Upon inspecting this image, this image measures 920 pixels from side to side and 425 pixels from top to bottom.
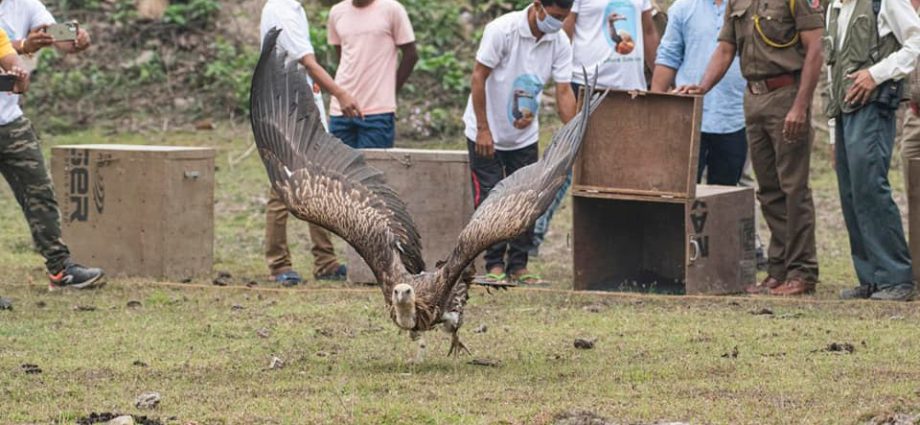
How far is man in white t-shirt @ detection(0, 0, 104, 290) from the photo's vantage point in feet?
31.5

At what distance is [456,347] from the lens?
7.73 meters

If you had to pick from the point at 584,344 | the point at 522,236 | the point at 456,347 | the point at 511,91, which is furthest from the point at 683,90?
the point at 456,347

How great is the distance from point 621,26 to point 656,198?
1710 millimetres

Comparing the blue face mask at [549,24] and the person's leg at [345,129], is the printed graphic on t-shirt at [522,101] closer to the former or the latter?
the blue face mask at [549,24]

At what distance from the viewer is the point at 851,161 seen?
9336 mm

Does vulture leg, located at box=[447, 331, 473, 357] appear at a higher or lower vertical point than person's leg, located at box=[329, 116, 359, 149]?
lower

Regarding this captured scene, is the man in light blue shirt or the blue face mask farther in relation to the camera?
the man in light blue shirt

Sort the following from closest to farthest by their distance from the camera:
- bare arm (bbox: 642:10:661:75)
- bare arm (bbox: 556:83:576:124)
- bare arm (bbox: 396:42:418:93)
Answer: bare arm (bbox: 556:83:576:124) < bare arm (bbox: 396:42:418:93) < bare arm (bbox: 642:10:661:75)

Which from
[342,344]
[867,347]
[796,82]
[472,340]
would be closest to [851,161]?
[796,82]

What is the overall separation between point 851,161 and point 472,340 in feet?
8.38

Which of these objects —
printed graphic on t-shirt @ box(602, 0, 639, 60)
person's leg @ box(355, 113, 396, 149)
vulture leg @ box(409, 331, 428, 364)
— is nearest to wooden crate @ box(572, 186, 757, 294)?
printed graphic on t-shirt @ box(602, 0, 639, 60)

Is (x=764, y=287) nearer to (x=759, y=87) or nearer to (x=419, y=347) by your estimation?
(x=759, y=87)

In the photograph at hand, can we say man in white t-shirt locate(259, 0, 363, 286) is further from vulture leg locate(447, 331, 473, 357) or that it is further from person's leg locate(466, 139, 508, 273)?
vulture leg locate(447, 331, 473, 357)

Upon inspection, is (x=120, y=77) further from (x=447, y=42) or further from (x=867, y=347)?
(x=867, y=347)
